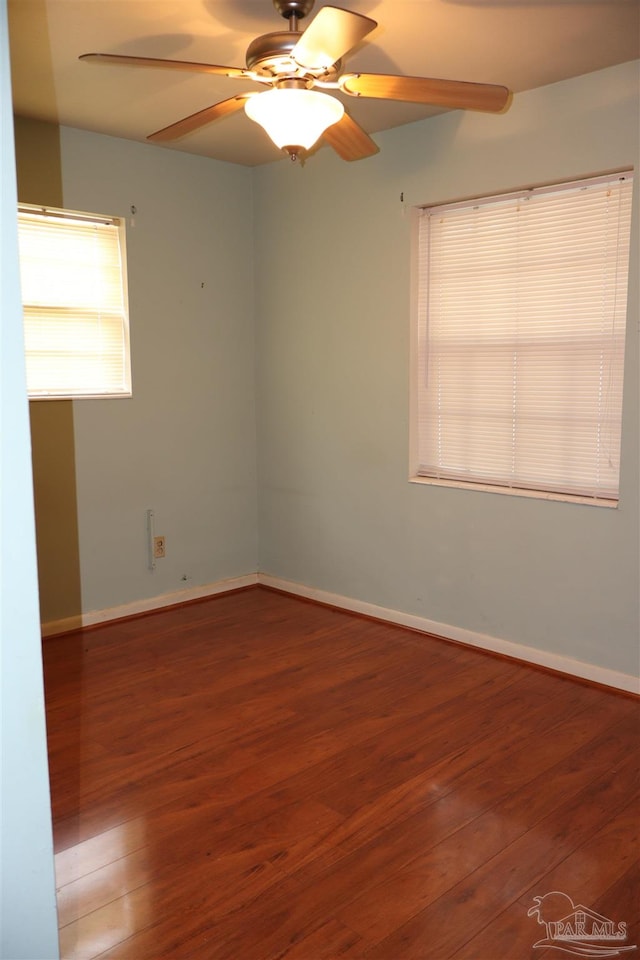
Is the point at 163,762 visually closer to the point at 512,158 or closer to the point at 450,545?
the point at 450,545

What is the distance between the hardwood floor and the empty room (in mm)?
13

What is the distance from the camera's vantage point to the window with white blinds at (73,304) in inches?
152

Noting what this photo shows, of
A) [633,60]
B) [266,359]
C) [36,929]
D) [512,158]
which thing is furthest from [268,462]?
[36,929]

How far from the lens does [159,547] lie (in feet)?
14.5

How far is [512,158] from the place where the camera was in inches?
134

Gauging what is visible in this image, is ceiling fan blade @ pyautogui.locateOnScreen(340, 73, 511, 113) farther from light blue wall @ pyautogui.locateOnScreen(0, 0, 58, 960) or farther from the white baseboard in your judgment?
the white baseboard

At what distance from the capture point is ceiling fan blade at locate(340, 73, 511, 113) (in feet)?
7.20

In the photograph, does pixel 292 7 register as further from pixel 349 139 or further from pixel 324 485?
pixel 324 485

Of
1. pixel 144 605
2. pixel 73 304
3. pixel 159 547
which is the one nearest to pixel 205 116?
pixel 73 304

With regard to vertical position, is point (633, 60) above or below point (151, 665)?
above

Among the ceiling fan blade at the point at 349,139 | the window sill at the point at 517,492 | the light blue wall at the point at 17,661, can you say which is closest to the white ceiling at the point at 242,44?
the ceiling fan blade at the point at 349,139

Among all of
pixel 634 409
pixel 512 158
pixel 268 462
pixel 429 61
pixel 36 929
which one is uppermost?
pixel 429 61

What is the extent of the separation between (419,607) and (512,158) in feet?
7.41

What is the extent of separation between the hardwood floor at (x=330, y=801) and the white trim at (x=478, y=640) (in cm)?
7
